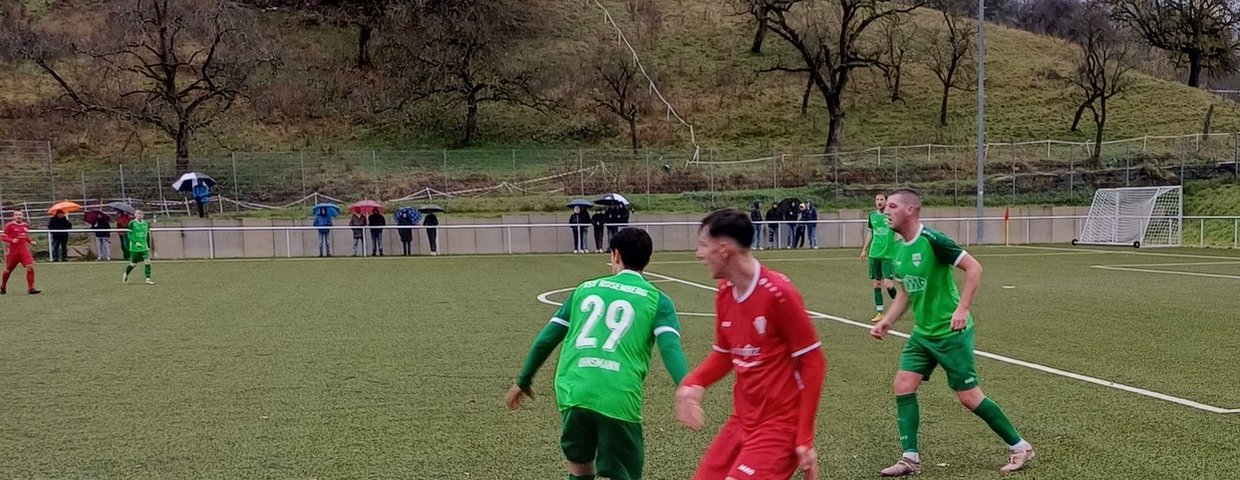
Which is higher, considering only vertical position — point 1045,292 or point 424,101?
point 424,101

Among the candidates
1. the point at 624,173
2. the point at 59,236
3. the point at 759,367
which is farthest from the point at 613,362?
the point at 624,173

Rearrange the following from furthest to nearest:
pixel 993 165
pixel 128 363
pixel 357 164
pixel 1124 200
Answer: pixel 993 165 < pixel 357 164 < pixel 1124 200 < pixel 128 363

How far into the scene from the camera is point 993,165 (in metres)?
41.3

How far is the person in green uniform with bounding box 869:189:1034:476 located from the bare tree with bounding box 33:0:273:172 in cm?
3526

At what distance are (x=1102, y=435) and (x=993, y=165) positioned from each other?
3801 centimetres

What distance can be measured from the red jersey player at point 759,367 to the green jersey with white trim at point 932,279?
2146mm

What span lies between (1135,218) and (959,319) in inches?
1206

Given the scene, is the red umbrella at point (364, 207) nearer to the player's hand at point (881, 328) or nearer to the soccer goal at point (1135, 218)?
the soccer goal at point (1135, 218)

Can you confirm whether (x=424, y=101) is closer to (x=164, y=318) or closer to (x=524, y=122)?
(x=524, y=122)

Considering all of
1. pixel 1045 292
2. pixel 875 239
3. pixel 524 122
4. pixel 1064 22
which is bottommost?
pixel 1045 292

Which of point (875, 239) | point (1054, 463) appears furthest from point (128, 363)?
point (875, 239)

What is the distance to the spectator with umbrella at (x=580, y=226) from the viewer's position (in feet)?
101

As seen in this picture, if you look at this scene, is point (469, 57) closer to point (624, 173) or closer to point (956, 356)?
point (624, 173)

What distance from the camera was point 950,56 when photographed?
194 ft
